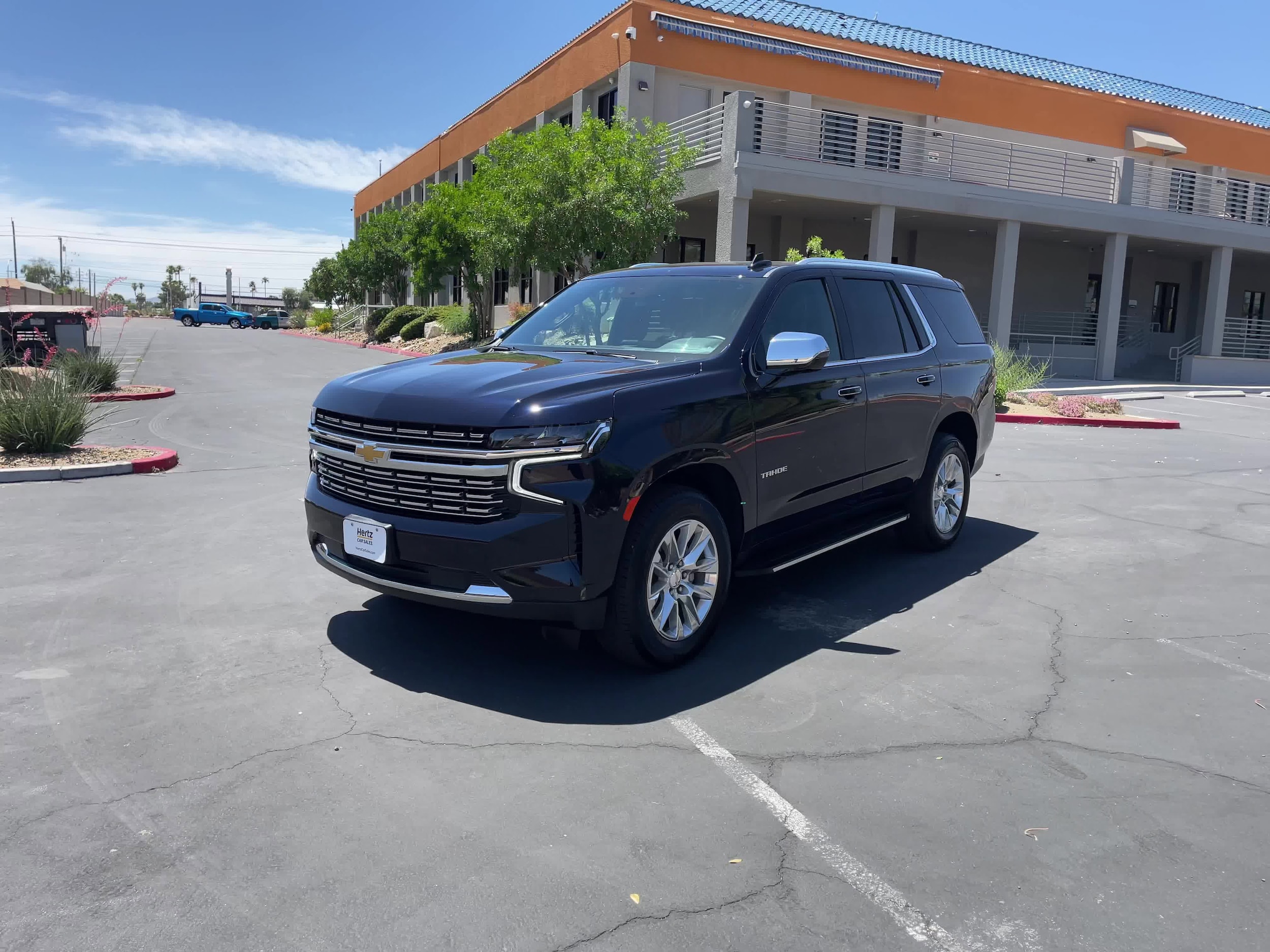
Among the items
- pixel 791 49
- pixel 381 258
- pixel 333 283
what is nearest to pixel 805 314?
pixel 791 49

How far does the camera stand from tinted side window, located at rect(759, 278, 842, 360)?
565 cm

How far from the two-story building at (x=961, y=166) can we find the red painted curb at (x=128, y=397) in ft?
39.9

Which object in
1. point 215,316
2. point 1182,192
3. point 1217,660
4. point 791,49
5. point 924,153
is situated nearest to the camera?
point 1217,660

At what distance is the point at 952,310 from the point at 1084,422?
11.2 meters

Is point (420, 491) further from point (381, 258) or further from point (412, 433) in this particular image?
point (381, 258)

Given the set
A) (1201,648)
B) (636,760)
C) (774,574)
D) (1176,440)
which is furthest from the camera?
(1176,440)

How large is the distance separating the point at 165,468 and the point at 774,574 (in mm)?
Answer: 7035

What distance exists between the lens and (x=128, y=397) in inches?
670

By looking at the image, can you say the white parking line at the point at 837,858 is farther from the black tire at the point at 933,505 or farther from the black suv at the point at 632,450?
the black tire at the point at 933,505

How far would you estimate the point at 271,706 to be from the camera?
14.6 feet

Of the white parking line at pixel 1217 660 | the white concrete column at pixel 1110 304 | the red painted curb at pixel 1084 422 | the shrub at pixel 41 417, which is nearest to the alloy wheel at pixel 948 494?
the white parking line at pixel 1217 660

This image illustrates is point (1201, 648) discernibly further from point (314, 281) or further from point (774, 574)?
point (314, 281)

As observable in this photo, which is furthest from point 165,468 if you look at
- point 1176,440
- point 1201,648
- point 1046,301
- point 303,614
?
point 1046,301

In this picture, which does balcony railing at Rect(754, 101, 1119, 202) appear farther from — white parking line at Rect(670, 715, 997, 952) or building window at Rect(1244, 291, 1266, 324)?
white parking line at Rect(670, 715, 997, 952)
